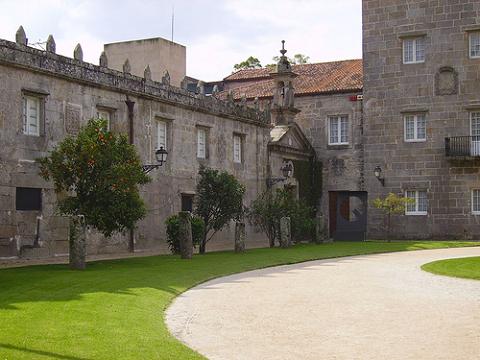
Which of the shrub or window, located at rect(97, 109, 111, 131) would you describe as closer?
the shrub

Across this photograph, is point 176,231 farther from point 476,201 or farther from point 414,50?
point 414,50

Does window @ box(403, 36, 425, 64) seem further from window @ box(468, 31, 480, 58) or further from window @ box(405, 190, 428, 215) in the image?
window @ box(405, 190, 428, 215)

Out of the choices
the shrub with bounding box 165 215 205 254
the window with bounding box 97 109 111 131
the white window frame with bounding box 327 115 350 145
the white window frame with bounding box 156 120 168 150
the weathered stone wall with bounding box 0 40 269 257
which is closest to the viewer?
the weathered stone wall with bounding box 0 40 269 257

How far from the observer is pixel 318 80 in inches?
1459

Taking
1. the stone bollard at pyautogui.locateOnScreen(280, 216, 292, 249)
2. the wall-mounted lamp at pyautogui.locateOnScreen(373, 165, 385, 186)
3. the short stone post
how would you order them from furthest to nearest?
1. the wall-mounted lamp at pyautogui.locateOnScreen(373, 165, 385, 186)
2. the stone bollard at pyautogui.locateOnScreen(280, 216, 292, 249)
3. the short stone post

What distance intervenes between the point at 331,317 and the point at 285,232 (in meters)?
15.9

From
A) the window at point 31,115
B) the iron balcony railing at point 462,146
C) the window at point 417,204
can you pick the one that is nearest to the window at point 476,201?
the iron balcony railing at point 462,146

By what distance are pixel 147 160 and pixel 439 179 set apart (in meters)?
14.5

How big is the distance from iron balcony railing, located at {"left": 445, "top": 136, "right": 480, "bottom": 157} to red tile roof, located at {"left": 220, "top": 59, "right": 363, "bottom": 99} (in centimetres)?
500

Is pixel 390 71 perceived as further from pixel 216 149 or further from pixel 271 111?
pixel 216 149

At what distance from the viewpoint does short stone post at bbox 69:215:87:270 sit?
1636cm

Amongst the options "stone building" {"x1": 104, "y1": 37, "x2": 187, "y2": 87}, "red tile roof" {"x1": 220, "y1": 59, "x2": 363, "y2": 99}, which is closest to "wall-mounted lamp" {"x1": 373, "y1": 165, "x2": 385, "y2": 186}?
"red tile roof" {"x1": 220, "y1": 59, "x2": 363, "y2": 99}

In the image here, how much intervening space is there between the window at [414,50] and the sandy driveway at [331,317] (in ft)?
62.6

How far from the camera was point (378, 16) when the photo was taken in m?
34.2
